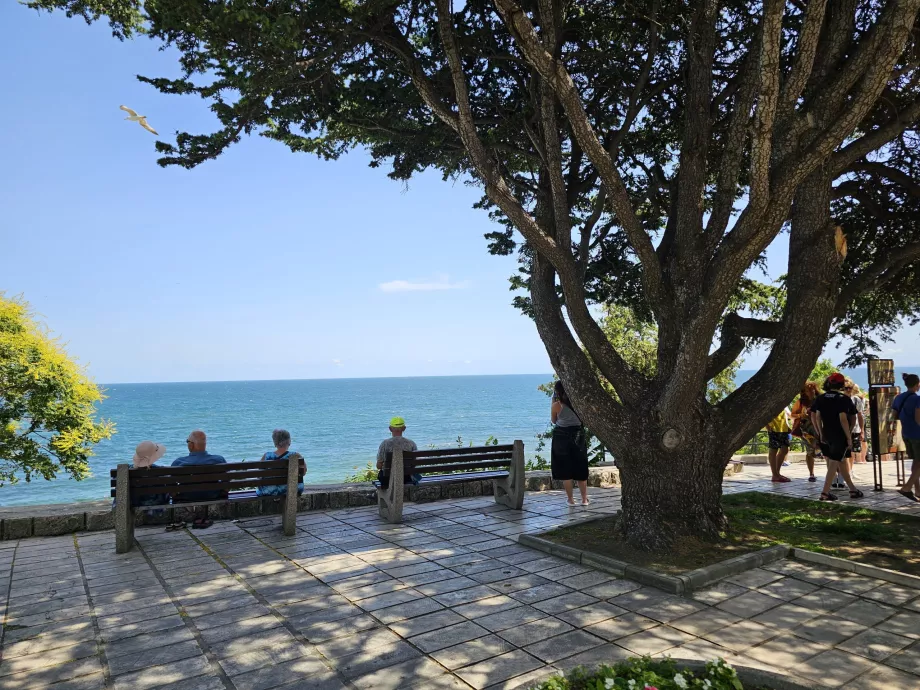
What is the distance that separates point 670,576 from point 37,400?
9.95 metres

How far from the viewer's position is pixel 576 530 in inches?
271

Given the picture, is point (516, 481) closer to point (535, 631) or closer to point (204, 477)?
point (204, 477)

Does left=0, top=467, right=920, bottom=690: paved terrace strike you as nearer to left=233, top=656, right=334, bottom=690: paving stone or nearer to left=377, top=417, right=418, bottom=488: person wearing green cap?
left=233, top=656, right=334, bottom=690: paving stone

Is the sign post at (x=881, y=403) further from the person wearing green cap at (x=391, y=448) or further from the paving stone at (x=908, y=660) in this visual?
the person wearing green cap at (x=391, y=448)

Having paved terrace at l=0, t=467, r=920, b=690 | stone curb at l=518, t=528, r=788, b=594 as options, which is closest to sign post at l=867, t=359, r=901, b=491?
stone curb at l=518, t=528, r=788, b=594

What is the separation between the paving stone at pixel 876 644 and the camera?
12.8ft

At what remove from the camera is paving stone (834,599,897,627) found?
4440mm

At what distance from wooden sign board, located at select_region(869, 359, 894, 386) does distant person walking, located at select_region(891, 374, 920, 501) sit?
2.64ft

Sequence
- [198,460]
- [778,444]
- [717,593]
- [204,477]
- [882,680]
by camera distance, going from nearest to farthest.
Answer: [882,680] → [717,593] → [204,477] → [198,460] → [778,444]

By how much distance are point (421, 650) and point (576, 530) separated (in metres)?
3.29

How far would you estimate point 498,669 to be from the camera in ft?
12.2

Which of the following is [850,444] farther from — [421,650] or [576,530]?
[421,650]

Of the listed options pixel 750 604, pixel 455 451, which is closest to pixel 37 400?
pixel 455 451

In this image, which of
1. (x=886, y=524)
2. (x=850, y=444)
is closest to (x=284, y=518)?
(x=886, y=524)
